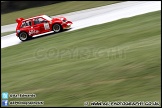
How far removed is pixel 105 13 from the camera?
906 inches

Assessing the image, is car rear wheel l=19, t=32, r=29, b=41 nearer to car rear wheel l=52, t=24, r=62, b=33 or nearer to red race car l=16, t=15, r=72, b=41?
red race car l=16, t=15, r=72, b=41

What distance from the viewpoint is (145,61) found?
366 inches

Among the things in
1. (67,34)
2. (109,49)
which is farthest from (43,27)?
(109,49)

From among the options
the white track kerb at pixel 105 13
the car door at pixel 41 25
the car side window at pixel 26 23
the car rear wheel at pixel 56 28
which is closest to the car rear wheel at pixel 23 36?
the white track kerb at pixel 105 13

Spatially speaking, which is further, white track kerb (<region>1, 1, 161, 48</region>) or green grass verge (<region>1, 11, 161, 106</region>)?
white track kerb (<region>1, 1, 161, 48</region>)

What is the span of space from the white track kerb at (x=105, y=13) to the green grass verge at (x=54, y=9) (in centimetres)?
194

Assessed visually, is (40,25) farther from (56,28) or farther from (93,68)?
(93,68)

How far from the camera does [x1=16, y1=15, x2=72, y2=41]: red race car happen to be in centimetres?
1981

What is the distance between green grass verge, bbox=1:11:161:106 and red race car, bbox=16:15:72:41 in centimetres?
360

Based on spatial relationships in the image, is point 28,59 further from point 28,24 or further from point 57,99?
point 28,24

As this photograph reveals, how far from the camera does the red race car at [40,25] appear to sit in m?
19.8

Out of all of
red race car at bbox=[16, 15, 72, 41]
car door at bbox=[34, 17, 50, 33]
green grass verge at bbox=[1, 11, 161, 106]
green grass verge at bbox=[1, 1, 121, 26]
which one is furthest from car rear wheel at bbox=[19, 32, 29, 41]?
green grass verge at bbox=[1, 1, 121, 26]

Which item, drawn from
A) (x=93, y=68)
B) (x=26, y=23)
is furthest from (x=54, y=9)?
(x=93, y=68)

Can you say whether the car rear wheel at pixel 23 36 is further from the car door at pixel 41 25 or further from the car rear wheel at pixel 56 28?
the car rear wheel at pixel 56 28
